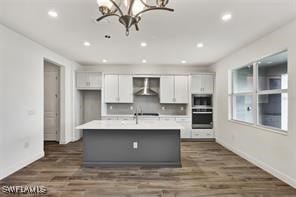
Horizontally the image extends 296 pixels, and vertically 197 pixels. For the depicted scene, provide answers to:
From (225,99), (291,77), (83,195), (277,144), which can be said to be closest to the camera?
(83,195)

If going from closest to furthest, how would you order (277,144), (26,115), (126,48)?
(277,144) → (26,115) → (126,48)

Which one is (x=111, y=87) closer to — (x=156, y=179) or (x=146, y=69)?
(x=146, y=69)

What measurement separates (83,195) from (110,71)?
477 cm

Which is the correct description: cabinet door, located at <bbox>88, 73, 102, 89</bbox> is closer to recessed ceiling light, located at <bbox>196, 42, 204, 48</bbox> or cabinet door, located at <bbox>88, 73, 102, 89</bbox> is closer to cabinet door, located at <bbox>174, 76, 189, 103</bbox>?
cabinet door, located at <bbox>174, 76, 189, 103</bbox>

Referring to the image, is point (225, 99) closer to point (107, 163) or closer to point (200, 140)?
point (200, 140)

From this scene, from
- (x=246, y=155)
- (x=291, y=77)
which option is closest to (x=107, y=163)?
(x=246, y=155)

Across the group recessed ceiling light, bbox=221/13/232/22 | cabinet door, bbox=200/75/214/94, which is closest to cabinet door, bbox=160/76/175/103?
cabinet door, bbox=200/75/214/94

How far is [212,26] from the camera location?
10.9 feet

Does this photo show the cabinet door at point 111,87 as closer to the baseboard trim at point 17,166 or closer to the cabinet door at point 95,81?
the cabinet door at point 95,81

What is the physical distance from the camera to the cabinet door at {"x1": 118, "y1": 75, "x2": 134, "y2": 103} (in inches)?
260

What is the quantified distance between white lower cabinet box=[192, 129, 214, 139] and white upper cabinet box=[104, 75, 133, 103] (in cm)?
251

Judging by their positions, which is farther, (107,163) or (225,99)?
(225,99)

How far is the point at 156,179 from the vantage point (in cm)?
334

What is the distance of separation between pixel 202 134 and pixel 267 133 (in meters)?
2.97
